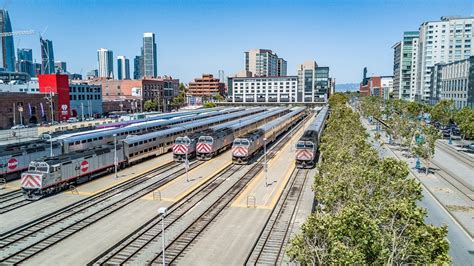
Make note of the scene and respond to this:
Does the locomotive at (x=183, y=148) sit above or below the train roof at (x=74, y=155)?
below

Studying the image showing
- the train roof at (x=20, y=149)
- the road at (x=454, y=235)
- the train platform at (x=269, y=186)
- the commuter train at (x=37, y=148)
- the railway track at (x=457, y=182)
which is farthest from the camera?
the train roof at (x=20, y=149)

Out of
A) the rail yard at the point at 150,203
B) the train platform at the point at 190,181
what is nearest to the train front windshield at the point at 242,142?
the rail yard at the point at 150,203

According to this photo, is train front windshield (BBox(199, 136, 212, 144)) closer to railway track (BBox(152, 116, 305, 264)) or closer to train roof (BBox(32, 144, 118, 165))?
railway track (BBox(152, 116, 305, 264))

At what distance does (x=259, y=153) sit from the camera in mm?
67625

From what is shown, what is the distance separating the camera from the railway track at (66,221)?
2742 centimetres

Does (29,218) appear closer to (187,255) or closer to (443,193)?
(187,255)

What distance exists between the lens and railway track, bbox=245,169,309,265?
2588 cm

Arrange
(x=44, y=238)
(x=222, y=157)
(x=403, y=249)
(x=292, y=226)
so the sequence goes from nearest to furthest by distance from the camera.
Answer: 1. (x=403, y=249)
2. (x=44, y=238)
3. (x=292, y=226)
4. (x=222, y=157)

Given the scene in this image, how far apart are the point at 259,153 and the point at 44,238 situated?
43275mm

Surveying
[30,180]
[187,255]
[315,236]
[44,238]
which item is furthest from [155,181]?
[315,236]

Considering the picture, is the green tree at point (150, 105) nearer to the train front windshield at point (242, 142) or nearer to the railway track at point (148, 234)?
the train front windshield at point (242, 142)

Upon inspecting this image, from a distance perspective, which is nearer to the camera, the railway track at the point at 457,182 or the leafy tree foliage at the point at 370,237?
the leafy tree foliage at the point at 370,237

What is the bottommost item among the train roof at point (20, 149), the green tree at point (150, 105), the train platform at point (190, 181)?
the train platform at point (190, 181)

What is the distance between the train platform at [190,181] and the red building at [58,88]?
80.2 m
